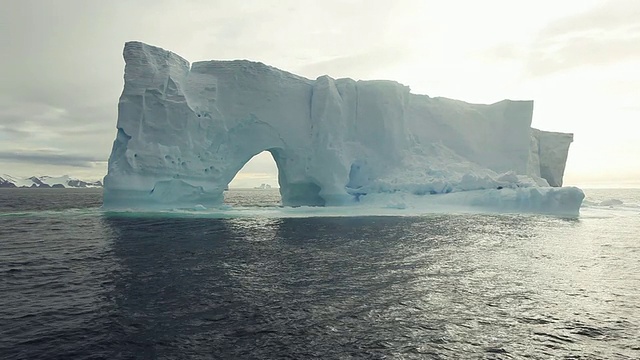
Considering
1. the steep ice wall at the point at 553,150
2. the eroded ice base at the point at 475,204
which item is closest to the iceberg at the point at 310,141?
the eroded ice base at the point at 475,204

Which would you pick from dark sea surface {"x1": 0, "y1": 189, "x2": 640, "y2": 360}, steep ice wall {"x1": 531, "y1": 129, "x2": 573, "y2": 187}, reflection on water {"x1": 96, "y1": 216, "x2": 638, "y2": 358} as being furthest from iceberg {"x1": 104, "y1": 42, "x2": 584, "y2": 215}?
reflection on water {"x1": 96, "y1": 216, "x2": 638, "y2": 358}

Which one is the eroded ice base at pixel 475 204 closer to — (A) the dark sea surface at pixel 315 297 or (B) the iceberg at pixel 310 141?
(B) the iceberg at pixel 310 141

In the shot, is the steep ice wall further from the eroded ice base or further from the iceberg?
the eroded ice base

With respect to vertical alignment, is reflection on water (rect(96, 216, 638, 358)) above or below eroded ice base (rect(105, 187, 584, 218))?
below

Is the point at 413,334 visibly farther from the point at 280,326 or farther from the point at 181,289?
the point at 181,289

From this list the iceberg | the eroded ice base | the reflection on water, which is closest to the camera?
the reflection on water

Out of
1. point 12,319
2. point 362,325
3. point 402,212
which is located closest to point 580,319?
point 362,325
